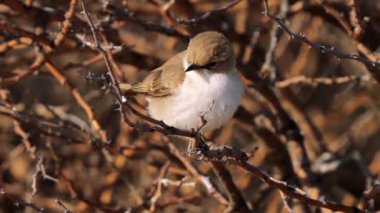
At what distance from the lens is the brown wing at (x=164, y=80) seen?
425cm

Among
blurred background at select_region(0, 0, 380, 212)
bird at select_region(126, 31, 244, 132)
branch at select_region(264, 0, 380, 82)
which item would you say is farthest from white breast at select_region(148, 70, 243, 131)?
branch at select_region(264, 0, 380, 82)

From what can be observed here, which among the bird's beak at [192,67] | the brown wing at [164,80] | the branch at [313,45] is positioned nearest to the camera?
the branch at [313,45]

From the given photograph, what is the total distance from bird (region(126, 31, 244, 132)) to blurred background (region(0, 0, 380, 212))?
9.8 inches

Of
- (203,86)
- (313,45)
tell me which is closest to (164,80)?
(203,86)

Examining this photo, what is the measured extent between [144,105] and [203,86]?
1.35m

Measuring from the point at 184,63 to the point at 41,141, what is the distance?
230 cm

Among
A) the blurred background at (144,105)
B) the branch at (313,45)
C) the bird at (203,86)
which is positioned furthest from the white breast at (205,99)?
the branch at (313,45)

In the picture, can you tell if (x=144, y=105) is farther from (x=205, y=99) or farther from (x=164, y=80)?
(x=205, y=99)

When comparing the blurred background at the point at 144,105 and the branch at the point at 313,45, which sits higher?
the branch at the point at 313,45

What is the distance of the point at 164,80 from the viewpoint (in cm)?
432

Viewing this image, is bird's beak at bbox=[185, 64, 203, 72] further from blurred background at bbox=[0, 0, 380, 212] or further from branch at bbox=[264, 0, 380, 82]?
branch at bbox=[264, 0, 380, 82]

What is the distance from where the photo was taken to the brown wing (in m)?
4.25

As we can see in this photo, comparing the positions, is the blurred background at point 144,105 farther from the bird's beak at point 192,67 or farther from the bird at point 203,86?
the bird's beak at point 192,67

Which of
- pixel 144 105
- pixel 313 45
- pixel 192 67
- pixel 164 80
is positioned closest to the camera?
pixel 313 45
